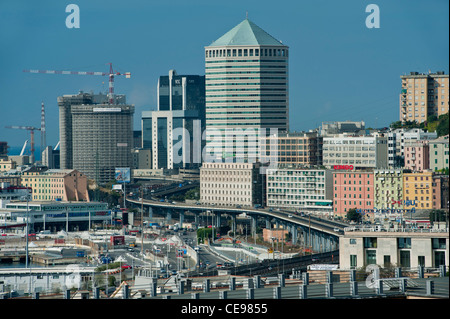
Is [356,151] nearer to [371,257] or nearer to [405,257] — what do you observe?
[371,257]

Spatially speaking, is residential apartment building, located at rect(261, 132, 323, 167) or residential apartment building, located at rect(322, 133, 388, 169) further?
residential apartment building, located at rect(261, 132, 323, 167)

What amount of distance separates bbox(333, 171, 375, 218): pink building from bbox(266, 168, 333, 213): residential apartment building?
1.31 metres

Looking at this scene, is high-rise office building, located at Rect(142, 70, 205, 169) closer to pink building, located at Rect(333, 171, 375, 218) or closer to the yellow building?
pink building, located at Rect(333, 171, 375, 218)

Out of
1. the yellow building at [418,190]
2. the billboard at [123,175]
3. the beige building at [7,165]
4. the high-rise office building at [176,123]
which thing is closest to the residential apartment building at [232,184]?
the yellow building at [418,190]

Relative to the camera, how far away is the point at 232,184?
44.4m

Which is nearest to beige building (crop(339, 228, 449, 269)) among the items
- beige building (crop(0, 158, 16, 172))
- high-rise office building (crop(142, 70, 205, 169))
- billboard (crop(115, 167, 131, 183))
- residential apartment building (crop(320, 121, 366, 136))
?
residential apartment building (crop(320, 121, 366, 136))

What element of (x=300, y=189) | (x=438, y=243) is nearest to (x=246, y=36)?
(x=300, y=189)

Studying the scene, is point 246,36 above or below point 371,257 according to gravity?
above

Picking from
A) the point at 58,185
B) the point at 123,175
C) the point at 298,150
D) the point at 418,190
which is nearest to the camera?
the point at 418,190

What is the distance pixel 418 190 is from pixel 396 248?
849 inches

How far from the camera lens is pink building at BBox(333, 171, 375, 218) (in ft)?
118

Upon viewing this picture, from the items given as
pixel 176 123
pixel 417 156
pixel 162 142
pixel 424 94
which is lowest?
pixel 417 156

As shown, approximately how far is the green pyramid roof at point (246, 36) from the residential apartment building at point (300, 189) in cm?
1170
